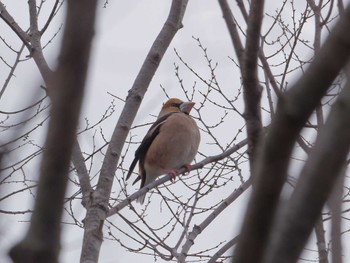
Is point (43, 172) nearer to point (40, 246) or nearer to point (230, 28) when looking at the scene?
point (40, 246)

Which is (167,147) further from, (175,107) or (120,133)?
(120,133)

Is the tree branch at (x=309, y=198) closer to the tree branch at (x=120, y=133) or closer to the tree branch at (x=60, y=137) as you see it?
the tree branch at (x=60, y=137)

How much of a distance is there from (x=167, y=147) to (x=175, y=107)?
149cm

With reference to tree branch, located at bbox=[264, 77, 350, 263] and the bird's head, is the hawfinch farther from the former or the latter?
tree branch, located at bbox=[264, 77, 350, 263]

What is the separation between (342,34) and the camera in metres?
1.41

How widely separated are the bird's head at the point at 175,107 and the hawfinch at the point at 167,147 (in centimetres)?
44

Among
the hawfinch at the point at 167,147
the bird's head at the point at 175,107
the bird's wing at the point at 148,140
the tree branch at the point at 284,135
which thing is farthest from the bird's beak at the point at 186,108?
the tree branch at the point at 284,135

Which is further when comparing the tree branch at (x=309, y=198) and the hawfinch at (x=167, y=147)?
the hawfinch at (x=167, y=147)

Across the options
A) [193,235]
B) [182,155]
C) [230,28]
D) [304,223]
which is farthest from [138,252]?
[304,223]

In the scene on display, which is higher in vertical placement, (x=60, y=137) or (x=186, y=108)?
(x=186, y=108)

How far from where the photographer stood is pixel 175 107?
975cm

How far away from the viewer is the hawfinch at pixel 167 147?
8227 mm

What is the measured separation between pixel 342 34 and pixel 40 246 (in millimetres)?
745

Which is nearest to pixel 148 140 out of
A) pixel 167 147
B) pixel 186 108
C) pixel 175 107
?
pixel 167 147
